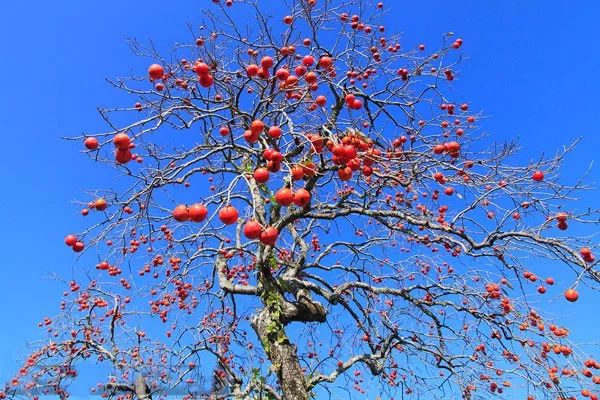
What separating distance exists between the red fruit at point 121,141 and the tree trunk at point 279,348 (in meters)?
2.69

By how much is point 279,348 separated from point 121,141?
2809mm

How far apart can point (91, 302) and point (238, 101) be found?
3.82 m

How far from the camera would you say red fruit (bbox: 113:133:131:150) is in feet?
8.75

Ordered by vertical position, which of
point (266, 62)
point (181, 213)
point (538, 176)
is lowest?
point (181, 213)

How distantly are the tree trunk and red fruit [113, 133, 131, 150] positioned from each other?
106 inches

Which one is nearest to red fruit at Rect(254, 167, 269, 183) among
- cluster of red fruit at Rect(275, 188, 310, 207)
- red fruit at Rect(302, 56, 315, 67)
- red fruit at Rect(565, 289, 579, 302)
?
cluster of red fruit at Rect(275, 188, 310, 207)

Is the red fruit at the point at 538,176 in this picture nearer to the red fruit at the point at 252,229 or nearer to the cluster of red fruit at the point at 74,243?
the red fruit at the point at 252,229

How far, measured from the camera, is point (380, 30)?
5.36m

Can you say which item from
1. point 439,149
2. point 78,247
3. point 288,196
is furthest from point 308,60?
point 78,247

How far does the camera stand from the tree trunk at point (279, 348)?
4527 mm

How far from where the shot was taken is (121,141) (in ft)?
8.79

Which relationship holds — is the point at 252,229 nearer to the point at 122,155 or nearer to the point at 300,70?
Answer: the point at 122,155

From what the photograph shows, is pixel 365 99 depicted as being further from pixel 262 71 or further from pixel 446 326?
pixel 446 326

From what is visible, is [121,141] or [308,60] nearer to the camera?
[121,141]
